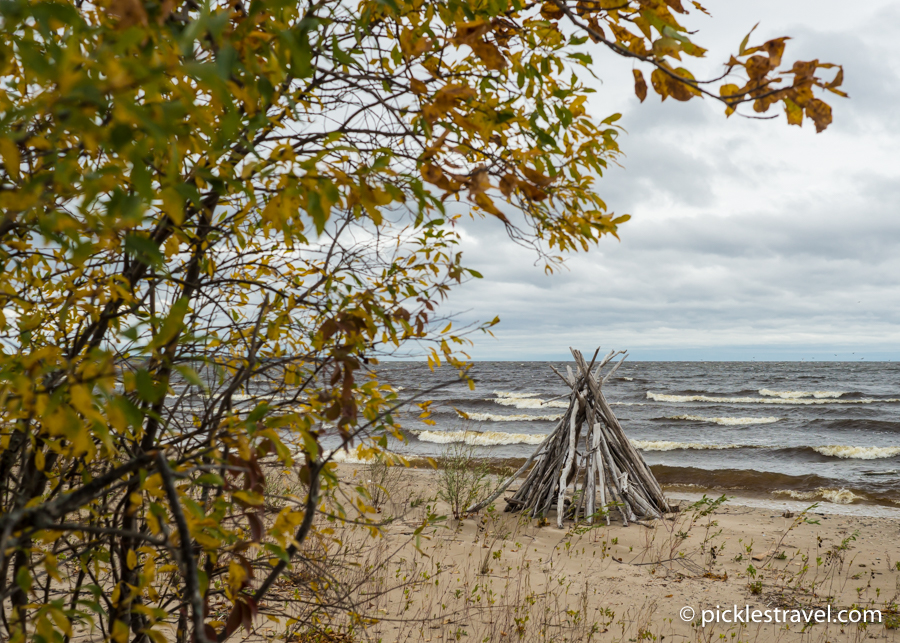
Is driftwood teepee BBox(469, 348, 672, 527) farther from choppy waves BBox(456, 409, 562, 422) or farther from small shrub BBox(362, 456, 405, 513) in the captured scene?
choppy waves BBox(456, 409, 562, 422)

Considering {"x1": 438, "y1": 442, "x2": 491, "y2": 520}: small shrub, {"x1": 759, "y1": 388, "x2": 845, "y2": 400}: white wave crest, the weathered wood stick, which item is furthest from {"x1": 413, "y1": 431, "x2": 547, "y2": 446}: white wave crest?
{"x1": 759, "y1": 388, "x2": 845, "y2": 400}: white wave crest

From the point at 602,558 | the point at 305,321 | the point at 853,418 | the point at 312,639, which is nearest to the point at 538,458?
the point at 602,558

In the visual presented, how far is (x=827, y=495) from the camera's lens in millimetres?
9656

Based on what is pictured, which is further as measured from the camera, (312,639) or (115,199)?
(312,639)

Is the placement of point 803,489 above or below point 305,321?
below

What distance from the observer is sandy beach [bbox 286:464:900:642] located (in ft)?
13.3

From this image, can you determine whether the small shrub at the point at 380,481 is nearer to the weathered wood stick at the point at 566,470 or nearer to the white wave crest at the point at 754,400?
the weathered wood stick at the point at 566,470

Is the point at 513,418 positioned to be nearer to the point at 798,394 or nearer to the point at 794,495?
the point at 794,495

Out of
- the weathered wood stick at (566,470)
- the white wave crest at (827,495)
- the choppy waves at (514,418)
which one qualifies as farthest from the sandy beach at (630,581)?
the choppy waves at (514,418)

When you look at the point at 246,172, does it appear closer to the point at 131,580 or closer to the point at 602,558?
the point at 131,580

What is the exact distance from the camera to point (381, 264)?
213 cm

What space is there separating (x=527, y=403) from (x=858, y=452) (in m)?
14.2

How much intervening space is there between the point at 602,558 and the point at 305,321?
15.4 ft

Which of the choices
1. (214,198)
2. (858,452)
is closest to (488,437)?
(858,452)
